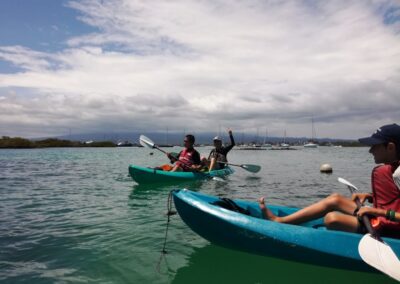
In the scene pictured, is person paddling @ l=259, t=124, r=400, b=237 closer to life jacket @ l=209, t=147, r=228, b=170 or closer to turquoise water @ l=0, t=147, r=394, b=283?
turquoise water @ l=0, t=147, r=394, b=283

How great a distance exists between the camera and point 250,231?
468cm

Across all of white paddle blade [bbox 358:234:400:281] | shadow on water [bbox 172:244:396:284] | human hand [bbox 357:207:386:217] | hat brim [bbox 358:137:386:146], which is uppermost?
hat brim [bbox 358:137:386:146]

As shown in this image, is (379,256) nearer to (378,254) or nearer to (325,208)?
(378,254)

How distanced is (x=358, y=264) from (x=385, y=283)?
1.74ft

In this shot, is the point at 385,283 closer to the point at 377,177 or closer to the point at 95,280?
the point at 377,177

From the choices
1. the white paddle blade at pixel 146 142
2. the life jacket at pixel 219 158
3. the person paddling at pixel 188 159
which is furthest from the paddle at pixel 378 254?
the life jacket at pixel 219 158

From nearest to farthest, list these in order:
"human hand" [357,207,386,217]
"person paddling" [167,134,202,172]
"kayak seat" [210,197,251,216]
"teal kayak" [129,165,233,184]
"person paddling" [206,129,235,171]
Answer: "human hand" [357,207,386,217]
"kayak seat" [210,197,251,216]
"teal kayak" [129,165,233,184]
"person paddling" [167,134,202,172]
"person paddling" [206,129,235,171]

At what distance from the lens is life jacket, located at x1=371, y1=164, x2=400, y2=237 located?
14.0 ft

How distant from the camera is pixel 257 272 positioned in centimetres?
484

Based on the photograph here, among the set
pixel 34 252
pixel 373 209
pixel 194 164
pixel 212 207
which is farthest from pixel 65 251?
pixel 194 164

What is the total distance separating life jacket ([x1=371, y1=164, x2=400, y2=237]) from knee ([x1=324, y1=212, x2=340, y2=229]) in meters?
0.47

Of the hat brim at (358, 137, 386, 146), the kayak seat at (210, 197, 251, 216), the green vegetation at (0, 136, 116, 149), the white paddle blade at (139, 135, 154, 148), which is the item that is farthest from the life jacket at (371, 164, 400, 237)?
the green vegetation at (0, 136, 116, 149)

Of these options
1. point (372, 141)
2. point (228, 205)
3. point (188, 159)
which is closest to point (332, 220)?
point (372, 141)

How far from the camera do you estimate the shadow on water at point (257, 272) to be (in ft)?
15.1
